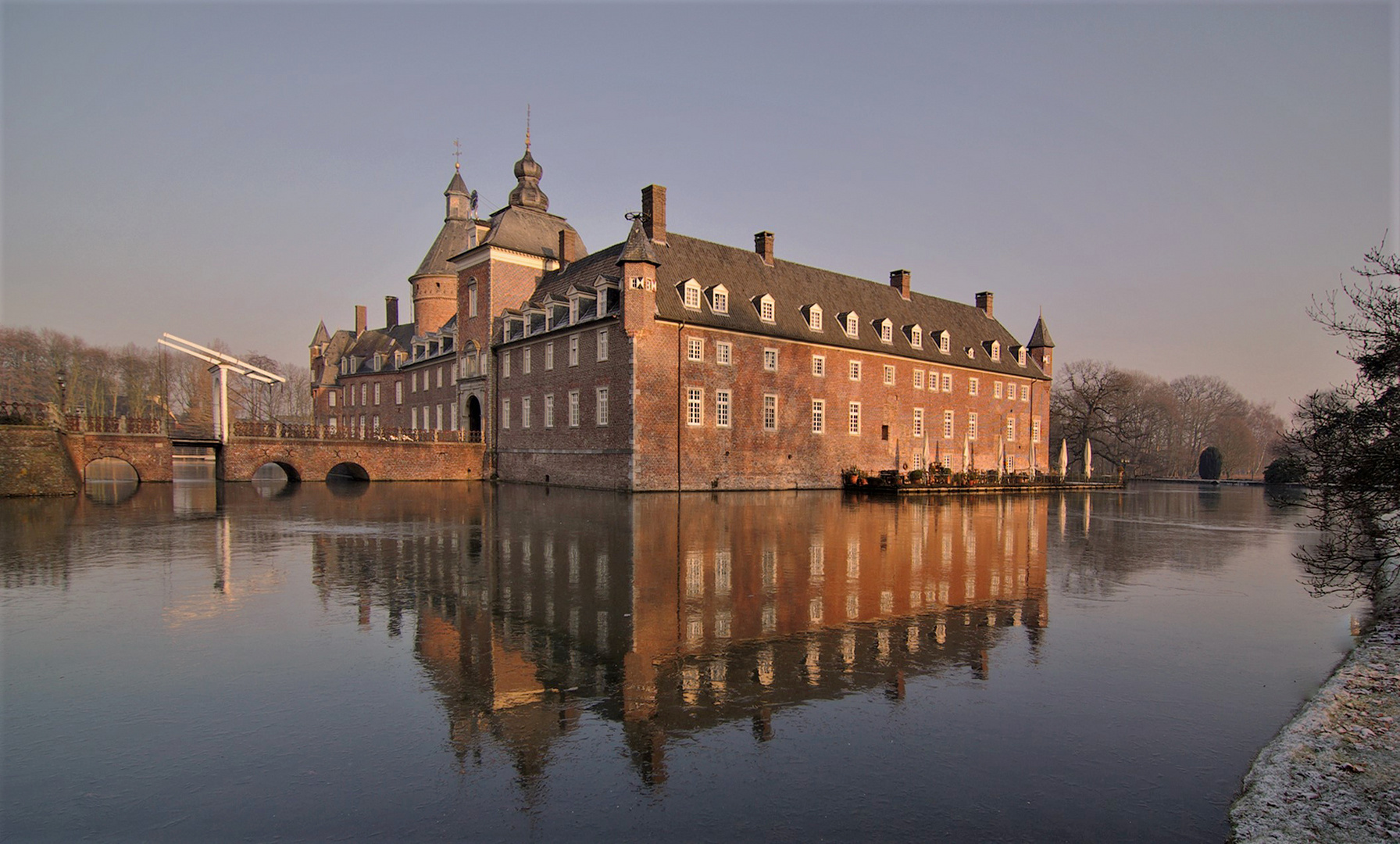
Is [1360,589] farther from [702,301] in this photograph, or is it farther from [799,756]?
[702,301]

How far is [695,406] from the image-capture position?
115 ft

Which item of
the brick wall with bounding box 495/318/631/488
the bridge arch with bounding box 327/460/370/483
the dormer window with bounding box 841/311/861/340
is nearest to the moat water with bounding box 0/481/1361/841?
the brick wall with bounding box 495/318/631/488

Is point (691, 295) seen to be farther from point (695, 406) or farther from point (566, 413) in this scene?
point (566, 413)

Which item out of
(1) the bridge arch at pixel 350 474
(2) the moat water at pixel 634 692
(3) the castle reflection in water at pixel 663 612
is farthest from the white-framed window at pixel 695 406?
(2) the moat water at pixel 634 692

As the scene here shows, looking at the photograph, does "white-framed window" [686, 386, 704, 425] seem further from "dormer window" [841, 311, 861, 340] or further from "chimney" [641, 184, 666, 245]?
"dormer window" [841, 311, 861, 340]

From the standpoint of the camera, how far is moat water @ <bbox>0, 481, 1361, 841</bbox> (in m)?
4.58

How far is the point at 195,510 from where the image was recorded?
22.9 meters

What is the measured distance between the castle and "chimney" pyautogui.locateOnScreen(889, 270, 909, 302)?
0.17 m

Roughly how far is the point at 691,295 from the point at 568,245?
46.2 feet

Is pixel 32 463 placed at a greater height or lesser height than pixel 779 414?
lesser

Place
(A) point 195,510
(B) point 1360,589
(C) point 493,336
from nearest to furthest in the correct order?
(B) point 1360,589 → (A) point 195,510 → (C) point 493,336

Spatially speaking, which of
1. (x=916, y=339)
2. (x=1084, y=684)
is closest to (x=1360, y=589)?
(x=1084, y=684)

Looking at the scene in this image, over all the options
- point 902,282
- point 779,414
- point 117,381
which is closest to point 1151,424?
point 902,282

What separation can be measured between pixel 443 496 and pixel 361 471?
13994mm
